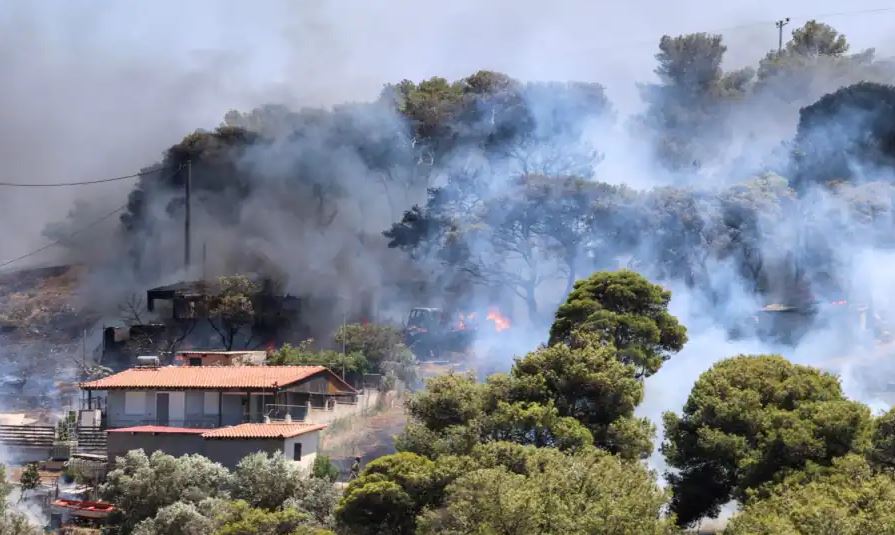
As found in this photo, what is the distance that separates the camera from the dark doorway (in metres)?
35.9

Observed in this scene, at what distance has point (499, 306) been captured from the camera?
54.7 m

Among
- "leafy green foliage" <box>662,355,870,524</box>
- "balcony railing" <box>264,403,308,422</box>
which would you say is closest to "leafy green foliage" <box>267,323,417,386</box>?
"balcony railing" <box>264,403,308,422</box>

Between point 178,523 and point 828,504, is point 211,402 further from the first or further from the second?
point 828,504

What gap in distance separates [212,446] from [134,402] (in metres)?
4.28

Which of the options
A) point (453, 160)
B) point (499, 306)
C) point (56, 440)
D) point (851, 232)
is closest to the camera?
point (56, 440)

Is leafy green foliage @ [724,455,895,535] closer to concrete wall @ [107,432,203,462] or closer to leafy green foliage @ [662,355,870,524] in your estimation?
leafy green foliage @ [662,355,870,524]

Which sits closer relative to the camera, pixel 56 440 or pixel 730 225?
pixel 56 440

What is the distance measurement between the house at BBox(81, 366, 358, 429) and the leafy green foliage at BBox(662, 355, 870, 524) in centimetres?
1124

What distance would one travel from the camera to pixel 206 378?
36562 millimetres

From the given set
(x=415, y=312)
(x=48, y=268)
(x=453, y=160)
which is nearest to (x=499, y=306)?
(x=415, y=312)

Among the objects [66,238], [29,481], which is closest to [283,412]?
[29,481]

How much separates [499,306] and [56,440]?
21166mm

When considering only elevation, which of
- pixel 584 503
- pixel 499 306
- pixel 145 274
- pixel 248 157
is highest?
pixel 248 157

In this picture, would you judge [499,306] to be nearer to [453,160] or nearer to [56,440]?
[453,160]
